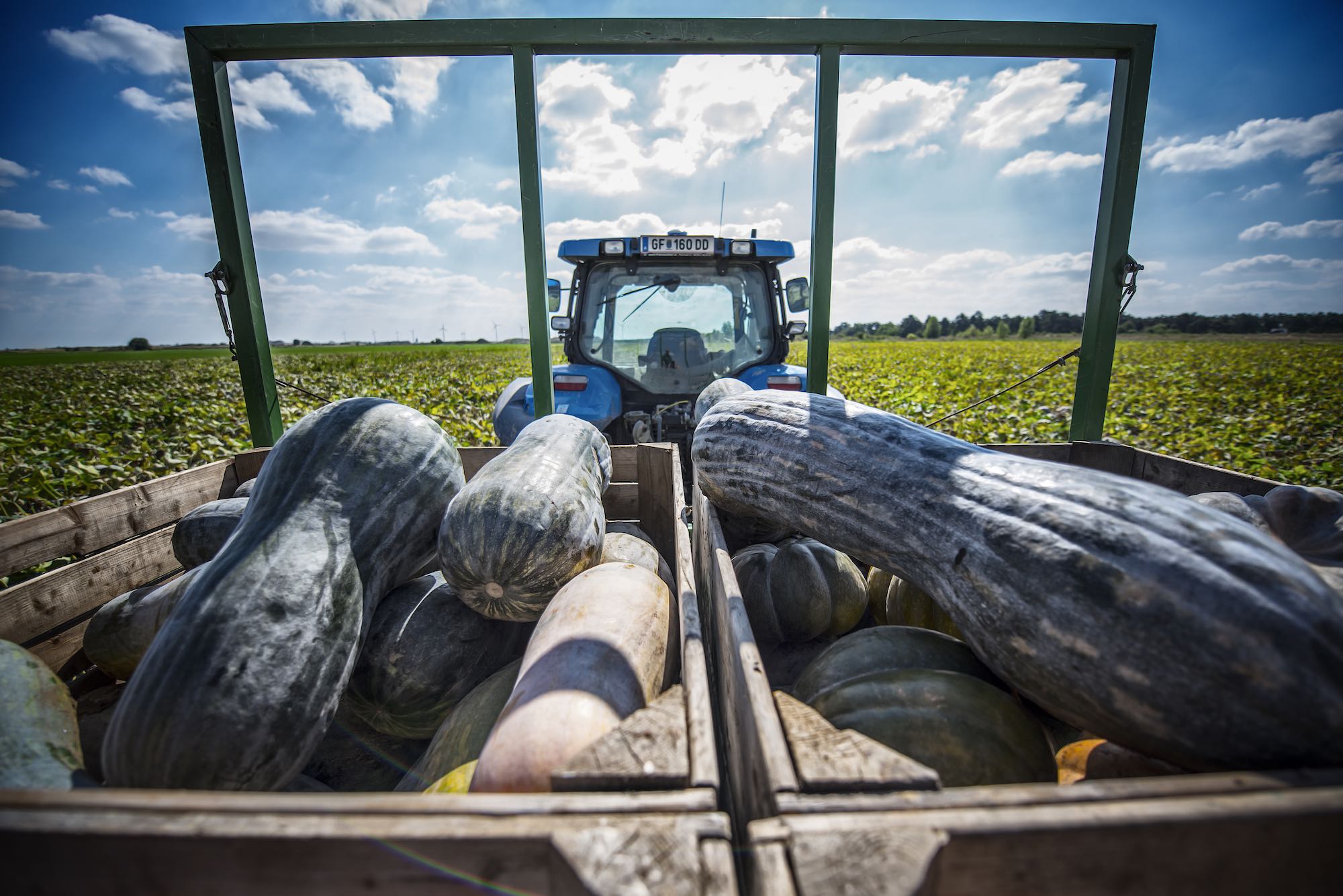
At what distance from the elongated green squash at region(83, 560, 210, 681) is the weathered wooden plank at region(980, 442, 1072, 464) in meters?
3.60

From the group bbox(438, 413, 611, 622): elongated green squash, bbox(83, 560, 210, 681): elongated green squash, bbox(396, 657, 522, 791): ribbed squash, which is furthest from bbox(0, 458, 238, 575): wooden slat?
bbox(396, 657, 522, 791): ribbed squash

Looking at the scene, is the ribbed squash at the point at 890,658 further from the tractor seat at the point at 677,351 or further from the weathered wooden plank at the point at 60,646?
the tractor seat at the point at 677,351

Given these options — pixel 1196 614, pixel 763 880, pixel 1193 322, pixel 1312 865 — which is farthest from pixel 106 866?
pixel 1193 322

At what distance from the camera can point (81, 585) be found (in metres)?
2.16

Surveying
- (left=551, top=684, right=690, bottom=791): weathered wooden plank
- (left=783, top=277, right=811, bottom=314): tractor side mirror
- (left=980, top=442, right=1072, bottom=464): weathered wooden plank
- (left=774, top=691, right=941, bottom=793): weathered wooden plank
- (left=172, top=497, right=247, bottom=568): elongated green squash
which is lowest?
(left=172, top=497, right=247, bottom=568): elongated green squash

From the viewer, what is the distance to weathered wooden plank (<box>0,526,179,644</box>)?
1937mm

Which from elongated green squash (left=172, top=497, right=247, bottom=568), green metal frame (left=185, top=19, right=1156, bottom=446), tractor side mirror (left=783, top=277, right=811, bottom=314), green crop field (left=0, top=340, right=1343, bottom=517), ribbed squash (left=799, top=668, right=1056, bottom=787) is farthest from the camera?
green crop field (left=0, top=340, right=1343, bottom=517)

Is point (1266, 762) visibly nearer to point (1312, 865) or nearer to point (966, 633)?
point (1312, 865)

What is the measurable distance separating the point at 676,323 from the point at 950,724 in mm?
4423

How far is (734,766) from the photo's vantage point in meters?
1.18

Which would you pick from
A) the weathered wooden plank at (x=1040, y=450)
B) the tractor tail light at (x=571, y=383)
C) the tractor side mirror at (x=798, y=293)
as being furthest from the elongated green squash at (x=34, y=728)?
the tractor side mirror at (x=798, y=293)

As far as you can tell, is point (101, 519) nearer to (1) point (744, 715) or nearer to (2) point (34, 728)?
(2) point (34, 728)

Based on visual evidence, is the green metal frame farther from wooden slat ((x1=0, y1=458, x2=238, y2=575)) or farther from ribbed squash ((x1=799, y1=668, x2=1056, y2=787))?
ribbed squash ((x1=799, y1=668, x2=1056, y2=787))

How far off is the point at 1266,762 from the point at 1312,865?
29 cm
